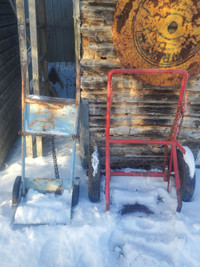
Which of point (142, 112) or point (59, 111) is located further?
point (142, 112)

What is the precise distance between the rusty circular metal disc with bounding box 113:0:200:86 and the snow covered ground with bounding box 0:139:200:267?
6.40 feet

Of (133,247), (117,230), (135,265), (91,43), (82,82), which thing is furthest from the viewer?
(82,82)

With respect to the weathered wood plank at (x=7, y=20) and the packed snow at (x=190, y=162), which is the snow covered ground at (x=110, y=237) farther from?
the weathered wood plank at (x=7, y=20)

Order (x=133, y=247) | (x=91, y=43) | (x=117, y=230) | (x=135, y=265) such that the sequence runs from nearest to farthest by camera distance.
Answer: (x=135, y=265) < (x=133, y=247) < (x=117, y=230) < (x=91, y=43)

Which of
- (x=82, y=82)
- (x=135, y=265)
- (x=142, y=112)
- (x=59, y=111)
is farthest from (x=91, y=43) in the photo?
(x=135, y=265)

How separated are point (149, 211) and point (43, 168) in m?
2.00

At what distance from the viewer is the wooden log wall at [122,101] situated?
2822mm

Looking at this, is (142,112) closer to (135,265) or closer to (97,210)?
(97,210)

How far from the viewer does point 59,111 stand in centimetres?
264

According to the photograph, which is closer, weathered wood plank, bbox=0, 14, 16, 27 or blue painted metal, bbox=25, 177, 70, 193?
blue painted metal, bbox=25, 177, 70, 193

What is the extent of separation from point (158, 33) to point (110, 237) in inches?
106

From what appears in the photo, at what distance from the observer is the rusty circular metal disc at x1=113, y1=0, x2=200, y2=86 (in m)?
2.65

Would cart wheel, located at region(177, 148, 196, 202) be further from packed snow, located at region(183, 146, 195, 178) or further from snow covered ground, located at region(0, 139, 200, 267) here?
snow covered ground, located at region(0, 139, 200, 267)

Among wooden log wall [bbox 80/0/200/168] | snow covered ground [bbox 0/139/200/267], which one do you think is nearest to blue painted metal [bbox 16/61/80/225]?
wooden log wall [bbox 80/0/200/168]
